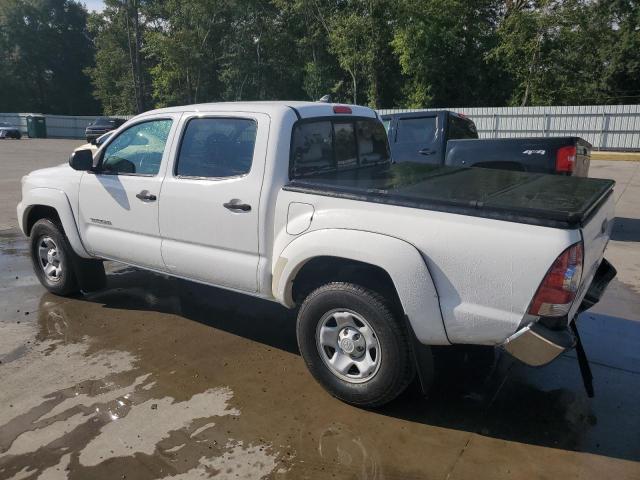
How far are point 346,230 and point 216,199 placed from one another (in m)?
1.17

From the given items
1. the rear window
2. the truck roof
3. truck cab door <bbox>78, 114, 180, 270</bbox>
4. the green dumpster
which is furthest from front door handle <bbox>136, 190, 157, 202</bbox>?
the green dumpster

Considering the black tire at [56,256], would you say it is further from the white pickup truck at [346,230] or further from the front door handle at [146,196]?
the front door handle at [146,196]

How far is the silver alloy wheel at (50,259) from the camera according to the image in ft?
18.1

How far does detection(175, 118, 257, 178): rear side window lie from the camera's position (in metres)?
3.96

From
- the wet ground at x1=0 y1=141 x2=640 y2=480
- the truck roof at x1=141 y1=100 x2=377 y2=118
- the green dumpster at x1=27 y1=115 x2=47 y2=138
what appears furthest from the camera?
the green dumpster at x1=27 y1=115 x2=47 y2=138

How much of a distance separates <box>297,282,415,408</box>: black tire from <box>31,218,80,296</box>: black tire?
2.95 metres

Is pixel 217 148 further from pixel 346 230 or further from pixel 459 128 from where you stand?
pixel 459 128

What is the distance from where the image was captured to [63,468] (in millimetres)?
2977

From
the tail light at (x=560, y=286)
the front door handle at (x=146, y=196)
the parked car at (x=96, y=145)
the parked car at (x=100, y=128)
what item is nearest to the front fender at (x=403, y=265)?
the tail light at (x=560, y=286)

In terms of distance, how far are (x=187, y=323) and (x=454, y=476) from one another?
2.88 meters

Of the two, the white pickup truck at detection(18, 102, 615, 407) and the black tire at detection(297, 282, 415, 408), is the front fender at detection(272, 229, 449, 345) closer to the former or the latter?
the white pickup truck at detection(18, 102, 615, 407)

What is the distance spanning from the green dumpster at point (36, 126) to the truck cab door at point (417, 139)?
40.7m

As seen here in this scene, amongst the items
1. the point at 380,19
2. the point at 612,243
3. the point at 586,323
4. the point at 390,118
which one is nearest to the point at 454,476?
the point at 586,323

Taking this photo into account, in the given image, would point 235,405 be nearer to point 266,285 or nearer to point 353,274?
point 266,285
